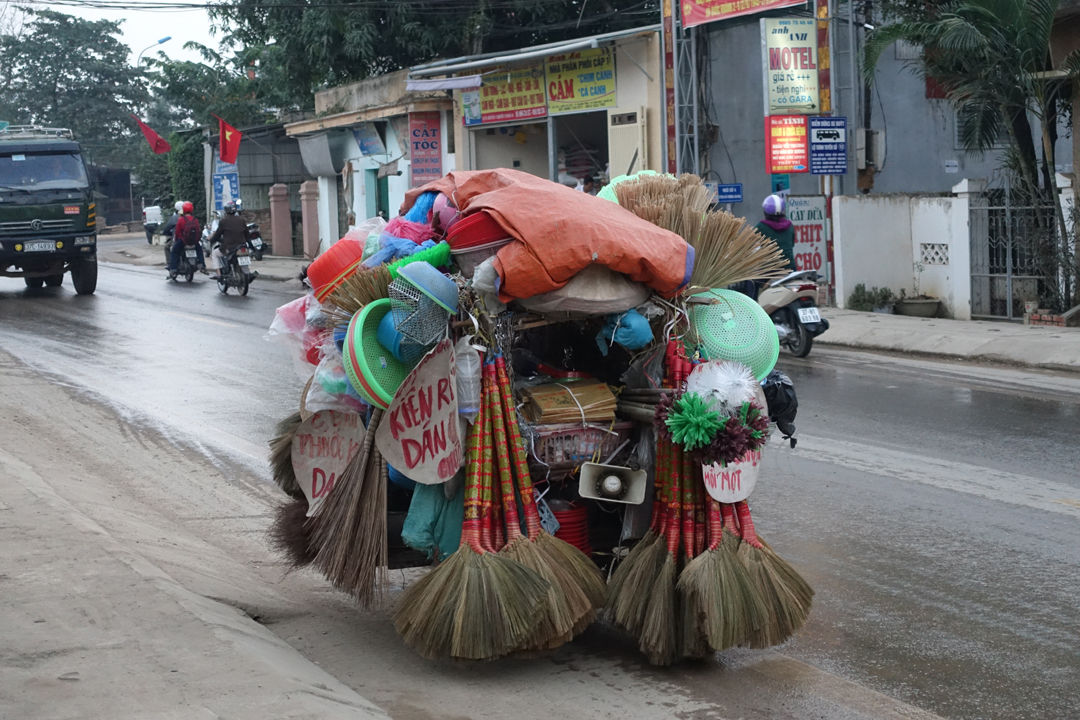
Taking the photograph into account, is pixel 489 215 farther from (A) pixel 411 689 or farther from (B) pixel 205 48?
(B) pixel 205 48

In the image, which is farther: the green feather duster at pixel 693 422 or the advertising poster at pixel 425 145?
the advertising poster at pixel 425 145

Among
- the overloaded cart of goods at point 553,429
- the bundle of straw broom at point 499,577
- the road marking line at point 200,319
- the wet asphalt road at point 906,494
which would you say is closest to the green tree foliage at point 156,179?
the road marking line at point 200,319

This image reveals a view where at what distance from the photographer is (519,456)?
396 cm

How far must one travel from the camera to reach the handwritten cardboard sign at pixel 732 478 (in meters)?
3.85

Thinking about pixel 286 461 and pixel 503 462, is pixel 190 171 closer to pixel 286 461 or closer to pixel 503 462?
pixel 286 461

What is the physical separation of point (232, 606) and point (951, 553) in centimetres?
320

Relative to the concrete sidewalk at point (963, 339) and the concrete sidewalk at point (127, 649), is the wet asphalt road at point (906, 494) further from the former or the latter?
the concrete sidewalk at point (127, 649)

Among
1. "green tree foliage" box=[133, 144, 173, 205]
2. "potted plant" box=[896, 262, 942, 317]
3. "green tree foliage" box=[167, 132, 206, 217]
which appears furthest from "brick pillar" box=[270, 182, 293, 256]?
"potted plant" box=[896, 262, 942, 317]

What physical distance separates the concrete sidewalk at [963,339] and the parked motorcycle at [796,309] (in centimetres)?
138

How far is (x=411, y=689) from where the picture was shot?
387cm

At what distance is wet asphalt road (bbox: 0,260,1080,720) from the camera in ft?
13.4

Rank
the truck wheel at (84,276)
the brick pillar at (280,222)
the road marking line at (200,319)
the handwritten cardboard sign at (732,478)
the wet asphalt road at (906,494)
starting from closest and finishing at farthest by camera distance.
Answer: the handwritten cardboard sign at (732,478) < the wet asphalt road at (906,494) < the road marking line at (200,319) < the truck wheel at (84,276) < the brick pillar at (280,222)

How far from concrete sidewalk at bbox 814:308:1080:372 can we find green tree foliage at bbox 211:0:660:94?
12639mm

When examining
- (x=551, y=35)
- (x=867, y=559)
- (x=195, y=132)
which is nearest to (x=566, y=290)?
(x=867, y=559)
